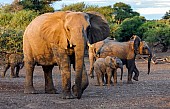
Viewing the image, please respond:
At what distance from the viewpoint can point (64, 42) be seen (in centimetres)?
1291

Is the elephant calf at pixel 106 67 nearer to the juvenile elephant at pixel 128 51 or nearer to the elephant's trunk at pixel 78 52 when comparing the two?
the juvenile elephant at pixel 128 51

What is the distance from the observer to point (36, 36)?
14.4 metres

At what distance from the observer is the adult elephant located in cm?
1218

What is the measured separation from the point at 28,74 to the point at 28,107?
3.80 m

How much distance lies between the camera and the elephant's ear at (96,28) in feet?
44.6

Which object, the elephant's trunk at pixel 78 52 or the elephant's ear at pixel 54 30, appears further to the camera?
the elephant's ear at pixel 54 30

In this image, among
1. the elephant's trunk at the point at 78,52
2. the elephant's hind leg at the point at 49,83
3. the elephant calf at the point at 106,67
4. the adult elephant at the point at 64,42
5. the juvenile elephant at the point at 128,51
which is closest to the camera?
the elephant's trunk at the point at 78,52

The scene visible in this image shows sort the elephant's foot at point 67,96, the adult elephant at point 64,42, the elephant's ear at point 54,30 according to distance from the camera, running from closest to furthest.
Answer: the adult elephant at point 64,42
the elephant's foot at point 67,96
the elephant's ear at point 54,30

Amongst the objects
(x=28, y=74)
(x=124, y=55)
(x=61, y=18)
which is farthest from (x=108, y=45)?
(x=61, y=18)

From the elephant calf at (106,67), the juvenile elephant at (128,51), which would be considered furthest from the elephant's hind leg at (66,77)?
the juvenile elephant at (128,51)

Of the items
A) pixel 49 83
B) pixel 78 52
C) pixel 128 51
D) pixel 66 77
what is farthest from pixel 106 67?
pixel 78 52

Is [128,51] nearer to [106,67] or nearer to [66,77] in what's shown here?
[106,67]

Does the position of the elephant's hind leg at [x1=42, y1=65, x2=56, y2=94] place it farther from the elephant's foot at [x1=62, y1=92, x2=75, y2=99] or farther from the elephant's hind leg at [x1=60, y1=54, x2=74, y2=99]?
the elephant's foot at [x1=62, y1=92, x2=75, y2=99]

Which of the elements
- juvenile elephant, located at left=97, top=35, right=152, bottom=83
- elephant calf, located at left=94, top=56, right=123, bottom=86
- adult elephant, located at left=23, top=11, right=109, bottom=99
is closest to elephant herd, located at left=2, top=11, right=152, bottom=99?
adult elephant, located at left=23, top=11, right=109, bottom=99
